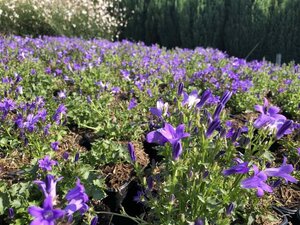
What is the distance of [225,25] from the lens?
10.4m

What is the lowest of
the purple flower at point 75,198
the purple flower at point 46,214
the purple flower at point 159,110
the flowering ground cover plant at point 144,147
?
the flowering ground cover plant at point 144,147

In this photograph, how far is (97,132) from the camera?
10.2 ft

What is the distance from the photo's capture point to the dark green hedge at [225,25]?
31.4ft

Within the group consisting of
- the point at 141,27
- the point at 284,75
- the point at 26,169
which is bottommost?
the point at 141,27

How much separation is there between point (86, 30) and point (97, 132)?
27.0ft

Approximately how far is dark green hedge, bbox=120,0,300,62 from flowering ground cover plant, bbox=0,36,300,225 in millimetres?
4634

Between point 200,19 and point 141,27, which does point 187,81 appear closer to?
point 200,19

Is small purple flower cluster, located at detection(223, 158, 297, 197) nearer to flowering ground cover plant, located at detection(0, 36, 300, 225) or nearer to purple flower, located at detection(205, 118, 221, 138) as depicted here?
flowering ground cover plant, located at detection(0, 36, 300, 225)

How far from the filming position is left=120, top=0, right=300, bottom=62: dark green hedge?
9.58 meters

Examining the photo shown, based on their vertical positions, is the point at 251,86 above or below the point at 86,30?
above

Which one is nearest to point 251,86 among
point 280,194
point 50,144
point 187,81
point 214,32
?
point 187,81

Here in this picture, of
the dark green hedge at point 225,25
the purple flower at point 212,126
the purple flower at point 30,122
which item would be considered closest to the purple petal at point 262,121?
the purple flower at point 212,126

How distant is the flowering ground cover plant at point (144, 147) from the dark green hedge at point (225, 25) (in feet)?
15.2

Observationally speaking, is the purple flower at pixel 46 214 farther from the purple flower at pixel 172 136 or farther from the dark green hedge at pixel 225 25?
the dark green hedge at pixel 225 25
